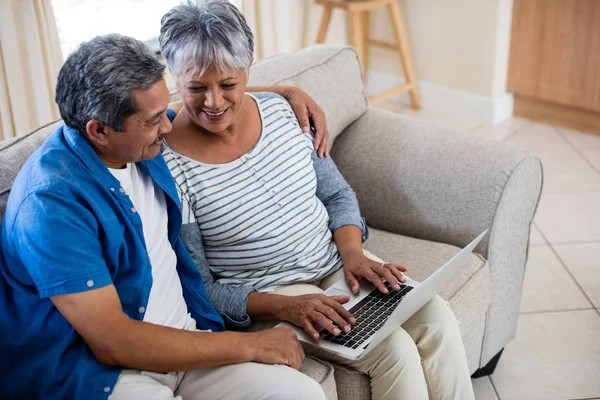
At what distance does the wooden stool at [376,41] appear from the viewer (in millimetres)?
3676

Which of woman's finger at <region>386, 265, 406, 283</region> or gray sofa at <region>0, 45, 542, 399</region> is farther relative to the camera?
gray sofa at <region>0, 45, 542, 399</region>

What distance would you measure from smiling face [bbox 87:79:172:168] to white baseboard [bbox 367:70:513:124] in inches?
108

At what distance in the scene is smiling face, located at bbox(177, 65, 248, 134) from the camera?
1530 millimetres

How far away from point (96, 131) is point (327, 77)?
0.99 meters

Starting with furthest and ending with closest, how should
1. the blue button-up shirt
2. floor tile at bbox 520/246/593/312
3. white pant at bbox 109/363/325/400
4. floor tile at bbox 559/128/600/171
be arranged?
1. floor tile at bbox 559/128/600/171
2. floor tile at bbox 520/246/593/312
3. white pant at bbox 109/363/325/400
4. the blue button-up shirt

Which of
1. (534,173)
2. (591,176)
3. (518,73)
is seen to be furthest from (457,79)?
(534,173)

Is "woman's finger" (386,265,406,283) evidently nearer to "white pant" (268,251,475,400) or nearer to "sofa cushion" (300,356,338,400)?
"white pant" (268,251,475,400)

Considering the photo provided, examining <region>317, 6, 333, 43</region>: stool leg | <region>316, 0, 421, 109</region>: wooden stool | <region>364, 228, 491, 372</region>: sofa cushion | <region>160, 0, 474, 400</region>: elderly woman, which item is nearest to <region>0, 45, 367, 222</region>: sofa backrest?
<region>160, 0, 474, 400</region>: elderly woman

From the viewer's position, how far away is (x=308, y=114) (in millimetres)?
1900

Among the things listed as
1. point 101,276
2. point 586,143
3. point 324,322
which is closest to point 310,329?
point 324,322

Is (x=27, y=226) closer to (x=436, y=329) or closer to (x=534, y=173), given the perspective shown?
(x=436, y=329)

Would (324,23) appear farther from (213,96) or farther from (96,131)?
(96,131)

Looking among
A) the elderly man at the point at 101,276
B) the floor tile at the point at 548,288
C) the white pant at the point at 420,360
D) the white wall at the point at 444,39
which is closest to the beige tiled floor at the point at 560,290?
the floor tile at the point at 548,288

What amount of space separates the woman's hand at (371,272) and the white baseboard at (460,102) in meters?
2.30
